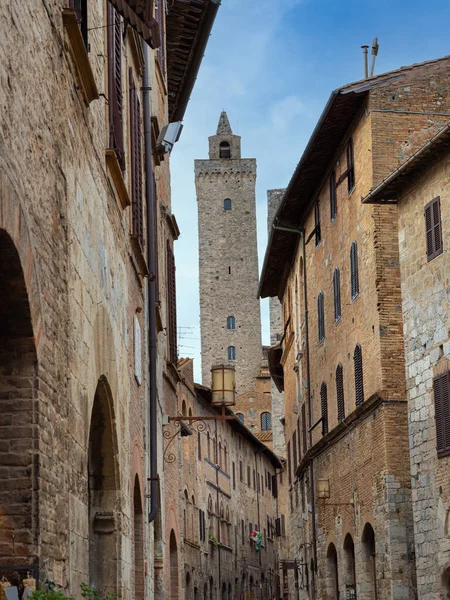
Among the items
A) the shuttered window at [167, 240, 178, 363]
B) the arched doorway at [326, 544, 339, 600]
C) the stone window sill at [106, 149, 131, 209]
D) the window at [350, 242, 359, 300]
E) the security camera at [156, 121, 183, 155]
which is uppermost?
the security camera at [156, 121, 183, 155]

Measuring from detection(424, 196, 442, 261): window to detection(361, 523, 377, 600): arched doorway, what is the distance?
6.29 m

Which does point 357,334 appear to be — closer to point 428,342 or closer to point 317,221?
point 428,342

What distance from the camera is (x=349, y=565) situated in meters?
24.7

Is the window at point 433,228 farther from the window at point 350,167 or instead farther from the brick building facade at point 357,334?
the window at point 350,167

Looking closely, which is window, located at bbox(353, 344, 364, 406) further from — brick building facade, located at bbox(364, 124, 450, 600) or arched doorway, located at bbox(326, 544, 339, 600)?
arched doorway, located at bbox(326, 544, 339, 600)

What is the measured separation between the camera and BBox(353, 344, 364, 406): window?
902 inches

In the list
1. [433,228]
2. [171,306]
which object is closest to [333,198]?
[171,306]

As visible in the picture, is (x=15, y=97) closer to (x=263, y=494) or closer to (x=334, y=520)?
(x=334, y=520)

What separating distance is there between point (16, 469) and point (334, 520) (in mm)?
19610

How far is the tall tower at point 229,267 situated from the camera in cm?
7925

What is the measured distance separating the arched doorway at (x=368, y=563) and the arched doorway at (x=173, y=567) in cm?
376

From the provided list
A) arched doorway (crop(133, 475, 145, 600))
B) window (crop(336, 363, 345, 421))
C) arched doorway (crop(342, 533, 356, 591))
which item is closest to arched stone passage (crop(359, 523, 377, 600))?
arched doorway (crop(342, 533, 356, 591))

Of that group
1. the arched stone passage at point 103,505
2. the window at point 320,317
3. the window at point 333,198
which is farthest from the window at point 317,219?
the arched stone passage at point 103,505

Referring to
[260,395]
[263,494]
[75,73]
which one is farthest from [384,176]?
[260,395]
